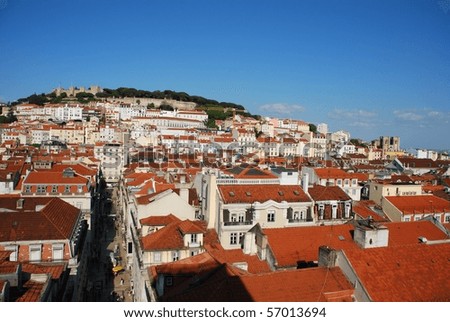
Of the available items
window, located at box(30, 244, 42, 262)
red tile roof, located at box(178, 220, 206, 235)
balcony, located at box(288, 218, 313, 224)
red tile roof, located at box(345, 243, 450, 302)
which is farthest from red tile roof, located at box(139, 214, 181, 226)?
red tile roof, located at box(345, 243, 450, 302)

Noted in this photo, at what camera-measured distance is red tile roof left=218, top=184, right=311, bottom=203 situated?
18328 mm

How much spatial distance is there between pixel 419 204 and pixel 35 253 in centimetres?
2197

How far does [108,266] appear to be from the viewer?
2356cm

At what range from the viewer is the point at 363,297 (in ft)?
30.1

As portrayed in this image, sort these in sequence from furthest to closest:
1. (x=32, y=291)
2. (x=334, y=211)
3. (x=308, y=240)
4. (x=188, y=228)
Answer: (x=334, y=211), (x=188, y=228), (x=308, y=240), (x=32, y=291)

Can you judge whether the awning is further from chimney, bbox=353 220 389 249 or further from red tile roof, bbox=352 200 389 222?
chimney, bbox=353 220 389 249

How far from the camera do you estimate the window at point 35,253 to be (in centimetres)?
1554

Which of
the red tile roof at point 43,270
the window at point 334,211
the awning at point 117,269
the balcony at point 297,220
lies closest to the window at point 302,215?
the balcony at point 297,220

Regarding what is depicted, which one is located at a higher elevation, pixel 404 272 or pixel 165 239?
pixel 404 272

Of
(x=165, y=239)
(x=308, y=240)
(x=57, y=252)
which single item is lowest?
(x=57, y=252)

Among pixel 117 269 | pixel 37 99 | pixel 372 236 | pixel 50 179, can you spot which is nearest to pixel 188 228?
pixel 372 236

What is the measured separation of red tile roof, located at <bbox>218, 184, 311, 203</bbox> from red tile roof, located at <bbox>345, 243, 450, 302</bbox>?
8.46 m

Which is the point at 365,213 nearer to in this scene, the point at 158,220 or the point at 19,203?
the point at 158,220

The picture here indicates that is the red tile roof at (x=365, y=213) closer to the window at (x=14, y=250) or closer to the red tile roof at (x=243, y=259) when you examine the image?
the red tile roof at (x=243, y=259)
